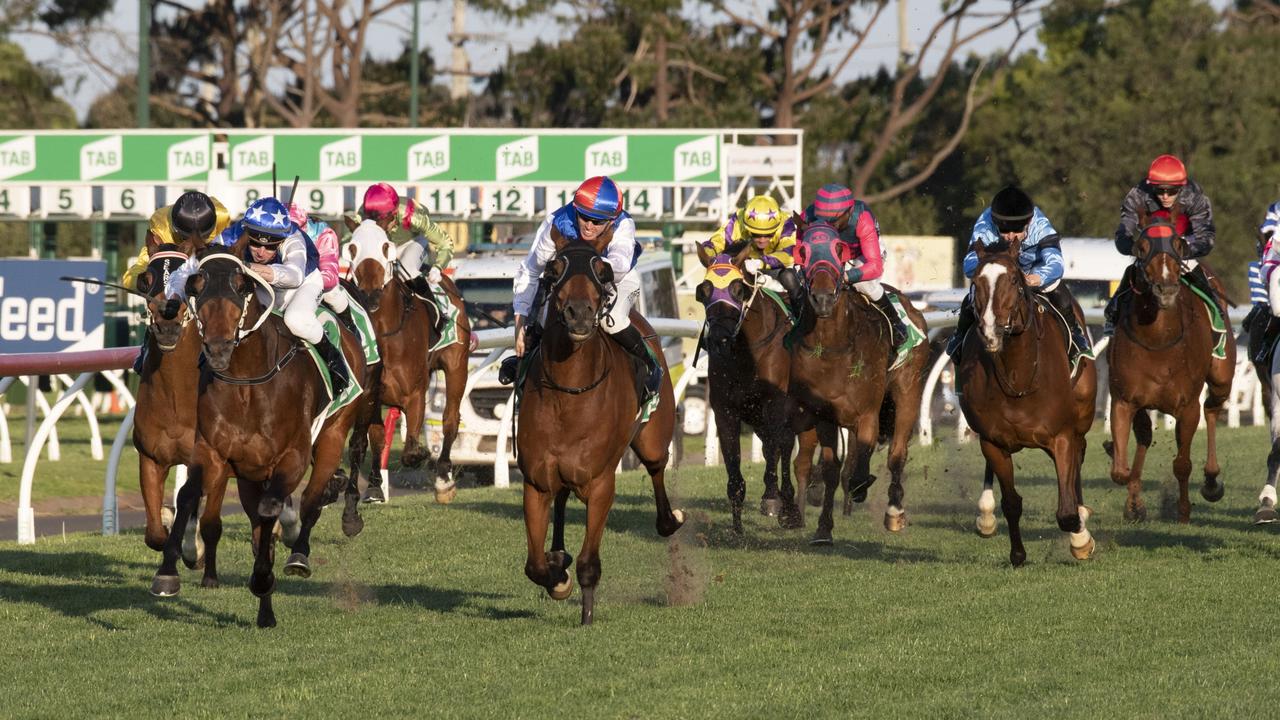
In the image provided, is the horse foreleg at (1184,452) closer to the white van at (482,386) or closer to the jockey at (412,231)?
the jockey at (412,231)

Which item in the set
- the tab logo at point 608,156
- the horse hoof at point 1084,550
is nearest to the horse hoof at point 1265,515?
the horse hoof at point 1084,550

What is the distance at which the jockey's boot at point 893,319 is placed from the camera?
12.1 m

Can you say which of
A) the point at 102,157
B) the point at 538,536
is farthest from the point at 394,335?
the point at 102,157

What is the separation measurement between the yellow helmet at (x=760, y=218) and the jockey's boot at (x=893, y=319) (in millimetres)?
830

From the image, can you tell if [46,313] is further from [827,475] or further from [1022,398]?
[1022,398]

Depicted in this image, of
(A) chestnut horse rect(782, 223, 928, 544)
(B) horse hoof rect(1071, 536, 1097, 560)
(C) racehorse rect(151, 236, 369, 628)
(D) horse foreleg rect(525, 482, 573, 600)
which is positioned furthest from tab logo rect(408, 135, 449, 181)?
(D) horse foreleg rect(525, 482, 573, 600)

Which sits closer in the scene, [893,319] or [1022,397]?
[1022,397]

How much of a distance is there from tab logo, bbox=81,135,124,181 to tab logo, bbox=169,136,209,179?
0.78 m

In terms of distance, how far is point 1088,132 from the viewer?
4038 centimetres

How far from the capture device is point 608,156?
2805 cm

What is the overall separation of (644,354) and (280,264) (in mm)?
1741

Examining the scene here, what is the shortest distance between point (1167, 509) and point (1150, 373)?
116cm

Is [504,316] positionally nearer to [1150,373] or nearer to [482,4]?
[1150,373]

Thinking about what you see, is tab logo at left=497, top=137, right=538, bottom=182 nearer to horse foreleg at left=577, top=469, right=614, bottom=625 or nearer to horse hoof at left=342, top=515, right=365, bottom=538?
horse hoof at left=342, top=515, right=365, bottom=538
